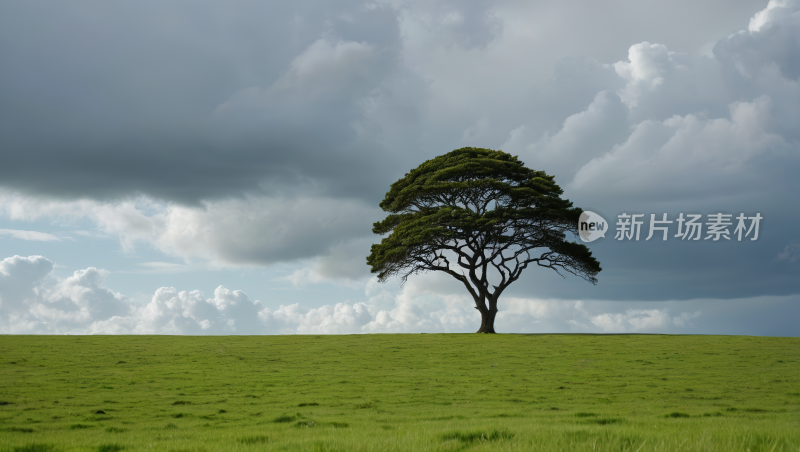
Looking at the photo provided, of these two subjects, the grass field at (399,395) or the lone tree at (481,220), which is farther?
the lone tree at (481,220)

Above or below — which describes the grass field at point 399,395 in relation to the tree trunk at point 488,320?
below

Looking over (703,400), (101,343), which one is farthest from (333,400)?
(101,343)

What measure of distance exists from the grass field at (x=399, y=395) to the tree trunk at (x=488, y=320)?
26.2 ft

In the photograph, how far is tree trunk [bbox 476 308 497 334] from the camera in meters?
39.6

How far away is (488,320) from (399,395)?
24784 mm

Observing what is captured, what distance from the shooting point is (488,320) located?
3966cm

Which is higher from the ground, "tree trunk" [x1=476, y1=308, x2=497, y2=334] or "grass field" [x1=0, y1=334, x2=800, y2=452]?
"tree trunk" [x1=476, y1=308, x2=497, y2=334]

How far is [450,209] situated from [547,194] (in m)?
8.01

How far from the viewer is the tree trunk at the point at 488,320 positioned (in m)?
39.6

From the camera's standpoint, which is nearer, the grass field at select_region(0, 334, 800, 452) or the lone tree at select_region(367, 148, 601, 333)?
the grass field at select_region(0, 334, 800, 452)

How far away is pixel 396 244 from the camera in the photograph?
39125mm

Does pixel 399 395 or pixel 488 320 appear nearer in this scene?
pixel 399 395

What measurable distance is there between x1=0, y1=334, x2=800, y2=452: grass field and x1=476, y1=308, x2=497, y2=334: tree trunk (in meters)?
7.98

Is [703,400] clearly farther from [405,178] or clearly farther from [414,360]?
[405,178]
